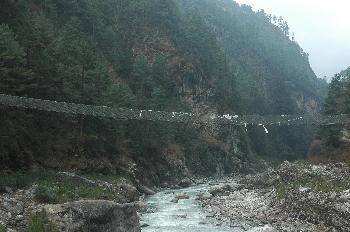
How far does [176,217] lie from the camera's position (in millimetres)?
25938

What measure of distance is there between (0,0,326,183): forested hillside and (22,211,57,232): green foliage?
1350cm

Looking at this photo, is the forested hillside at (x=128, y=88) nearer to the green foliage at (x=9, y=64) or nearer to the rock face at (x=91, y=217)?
the green foliage at (x=9, y=64)

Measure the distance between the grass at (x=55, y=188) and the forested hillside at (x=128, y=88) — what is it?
2414 millimetres

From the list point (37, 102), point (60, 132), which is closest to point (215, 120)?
point (60, 132)

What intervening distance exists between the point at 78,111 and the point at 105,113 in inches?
125

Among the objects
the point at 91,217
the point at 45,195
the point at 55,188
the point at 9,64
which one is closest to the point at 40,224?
the point at 91,217

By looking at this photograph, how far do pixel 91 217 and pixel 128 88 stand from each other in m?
36.8

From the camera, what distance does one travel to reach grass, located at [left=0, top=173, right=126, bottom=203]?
70.1ft

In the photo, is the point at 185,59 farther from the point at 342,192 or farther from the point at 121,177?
the point at 342,192

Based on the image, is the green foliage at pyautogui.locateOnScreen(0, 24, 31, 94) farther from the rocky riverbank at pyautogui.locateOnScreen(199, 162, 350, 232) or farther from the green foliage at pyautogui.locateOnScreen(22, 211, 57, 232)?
the rocky riverbank at pyautogui.locateOnScreen(199, 162, 350, 232)

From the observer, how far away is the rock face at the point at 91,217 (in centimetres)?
1355

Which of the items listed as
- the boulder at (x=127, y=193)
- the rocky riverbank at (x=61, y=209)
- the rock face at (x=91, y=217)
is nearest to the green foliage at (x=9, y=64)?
the rocky riverbank at (x=61, y=209)

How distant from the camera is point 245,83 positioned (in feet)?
313

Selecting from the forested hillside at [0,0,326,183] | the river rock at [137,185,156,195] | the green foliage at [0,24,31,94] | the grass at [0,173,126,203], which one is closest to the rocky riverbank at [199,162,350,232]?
the river rock at [137,185,156,195]
